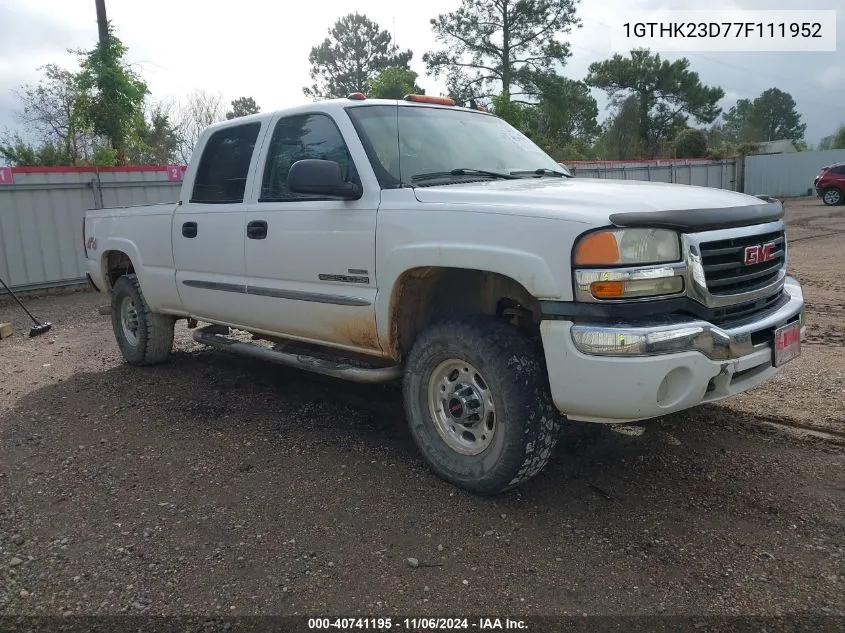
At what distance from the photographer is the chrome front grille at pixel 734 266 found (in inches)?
118

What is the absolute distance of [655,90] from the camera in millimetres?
44031

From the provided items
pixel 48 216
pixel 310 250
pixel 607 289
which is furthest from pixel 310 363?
pixel 48 216

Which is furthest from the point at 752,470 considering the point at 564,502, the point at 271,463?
the point at 271,463

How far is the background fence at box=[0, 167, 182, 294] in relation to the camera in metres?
11.0

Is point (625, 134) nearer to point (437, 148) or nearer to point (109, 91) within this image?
point (109, 91)

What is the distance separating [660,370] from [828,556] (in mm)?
1012

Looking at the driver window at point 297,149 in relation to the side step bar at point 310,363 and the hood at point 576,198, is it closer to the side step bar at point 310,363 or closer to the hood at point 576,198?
the hood at point 576,198

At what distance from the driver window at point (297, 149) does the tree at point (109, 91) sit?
14.8 m

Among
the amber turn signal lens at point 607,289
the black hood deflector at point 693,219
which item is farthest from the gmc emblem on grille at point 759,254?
the amber turn signal lens at point 607,289

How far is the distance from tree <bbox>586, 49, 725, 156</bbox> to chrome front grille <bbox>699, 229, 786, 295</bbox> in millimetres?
42487

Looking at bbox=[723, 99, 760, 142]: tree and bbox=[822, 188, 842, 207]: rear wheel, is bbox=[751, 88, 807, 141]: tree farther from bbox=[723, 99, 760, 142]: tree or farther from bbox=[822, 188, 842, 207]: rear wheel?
bbox=[822, 188, 842, 207]: rear wheel

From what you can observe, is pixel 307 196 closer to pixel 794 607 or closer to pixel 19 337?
pixel 794 607

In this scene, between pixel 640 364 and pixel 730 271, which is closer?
pixel 640 364

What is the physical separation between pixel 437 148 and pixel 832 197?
24798 mm
